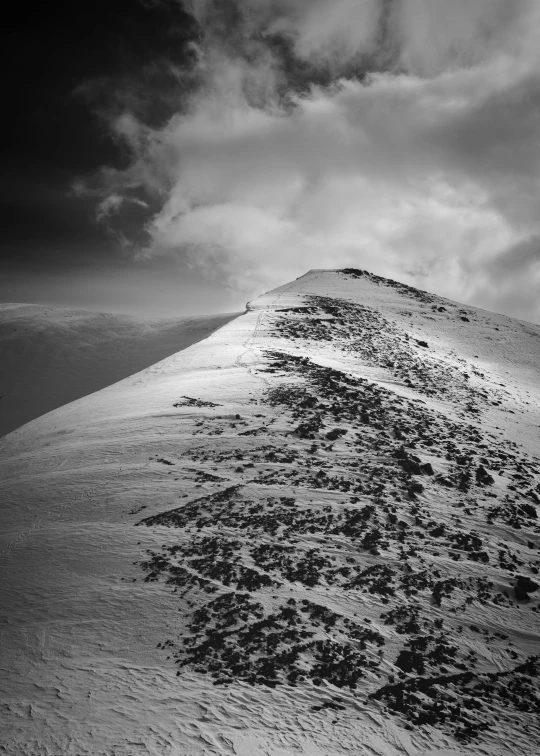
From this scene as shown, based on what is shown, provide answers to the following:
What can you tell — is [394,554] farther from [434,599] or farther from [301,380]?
[301,380]

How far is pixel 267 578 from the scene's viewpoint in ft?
11.2

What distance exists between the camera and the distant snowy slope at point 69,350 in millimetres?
15633

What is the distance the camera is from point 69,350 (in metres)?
18.2

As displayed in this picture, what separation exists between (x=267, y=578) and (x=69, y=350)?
1735 centimetres

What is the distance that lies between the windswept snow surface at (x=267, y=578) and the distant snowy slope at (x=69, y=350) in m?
9.66

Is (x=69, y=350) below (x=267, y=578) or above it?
above

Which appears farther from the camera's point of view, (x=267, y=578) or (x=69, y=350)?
(x=69, y=350)

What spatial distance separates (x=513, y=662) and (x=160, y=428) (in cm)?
447

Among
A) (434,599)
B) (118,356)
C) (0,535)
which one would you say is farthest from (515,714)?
(118,356)

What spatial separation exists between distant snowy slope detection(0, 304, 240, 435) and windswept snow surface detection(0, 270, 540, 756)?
9.66 metres

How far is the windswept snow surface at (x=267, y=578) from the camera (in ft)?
8.15

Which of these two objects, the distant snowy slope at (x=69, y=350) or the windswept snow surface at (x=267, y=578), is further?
the distant snowy slope at (x=69, y=350)

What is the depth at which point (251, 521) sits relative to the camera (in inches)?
159

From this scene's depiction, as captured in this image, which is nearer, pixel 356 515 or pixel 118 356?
pixel 356 515
